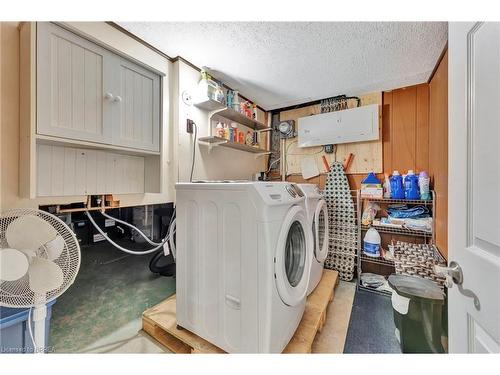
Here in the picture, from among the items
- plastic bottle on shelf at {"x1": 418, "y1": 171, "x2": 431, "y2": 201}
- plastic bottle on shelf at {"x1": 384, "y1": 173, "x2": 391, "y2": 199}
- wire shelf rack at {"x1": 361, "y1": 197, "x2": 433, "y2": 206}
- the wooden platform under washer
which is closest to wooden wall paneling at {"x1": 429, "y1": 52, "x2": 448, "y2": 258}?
plastic bottle on shelf at {"x1": 418, "y1": 171, "x2": 431, "y2": 201}

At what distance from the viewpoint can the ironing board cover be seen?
93.8 inches

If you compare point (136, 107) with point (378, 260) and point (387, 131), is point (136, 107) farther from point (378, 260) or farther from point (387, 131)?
point (378, 260)

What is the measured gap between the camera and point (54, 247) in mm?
917

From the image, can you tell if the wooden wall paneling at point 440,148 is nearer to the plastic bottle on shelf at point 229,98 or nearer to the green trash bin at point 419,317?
the green trash bin at point 419,317

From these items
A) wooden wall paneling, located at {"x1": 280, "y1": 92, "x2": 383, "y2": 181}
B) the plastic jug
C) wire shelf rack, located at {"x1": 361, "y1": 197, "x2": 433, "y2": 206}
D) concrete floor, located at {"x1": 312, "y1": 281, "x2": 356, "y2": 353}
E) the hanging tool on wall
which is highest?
→ the hanging tool on wall

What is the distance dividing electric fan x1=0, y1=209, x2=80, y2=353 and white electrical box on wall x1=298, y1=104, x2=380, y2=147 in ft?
8.82

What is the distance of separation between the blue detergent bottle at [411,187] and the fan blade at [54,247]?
2.91 metres

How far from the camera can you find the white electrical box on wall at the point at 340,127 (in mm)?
2389

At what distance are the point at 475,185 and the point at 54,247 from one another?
1637mm

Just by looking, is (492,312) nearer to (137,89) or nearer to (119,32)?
(137,89)

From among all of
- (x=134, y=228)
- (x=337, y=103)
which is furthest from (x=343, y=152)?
(x=134, y=228)

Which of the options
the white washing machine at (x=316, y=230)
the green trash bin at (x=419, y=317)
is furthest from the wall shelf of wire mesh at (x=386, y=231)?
the green trash bin at (x=419, y=317)

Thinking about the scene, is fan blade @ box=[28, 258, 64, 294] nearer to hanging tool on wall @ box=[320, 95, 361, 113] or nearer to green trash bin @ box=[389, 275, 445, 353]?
green trash bin @ box=[389, 275, 445, 353]
